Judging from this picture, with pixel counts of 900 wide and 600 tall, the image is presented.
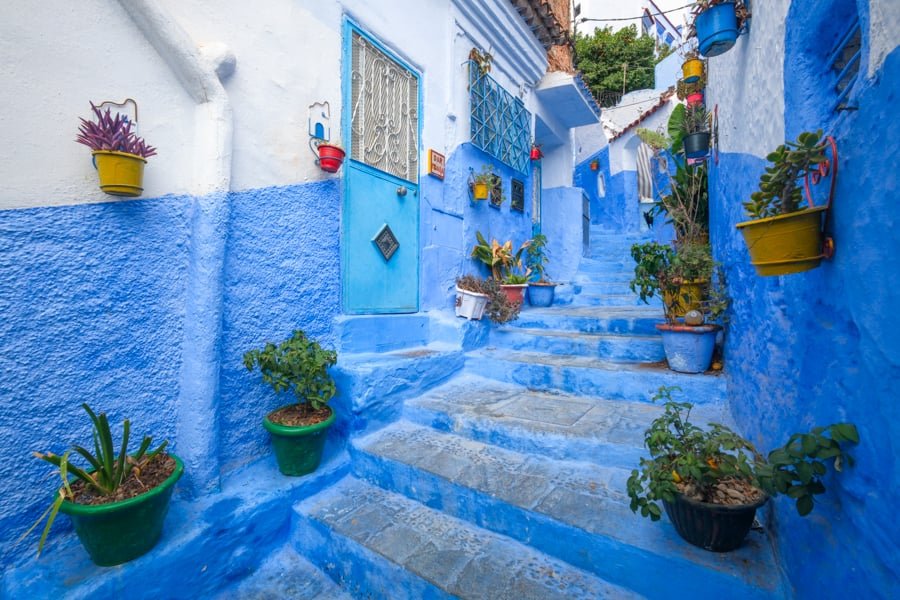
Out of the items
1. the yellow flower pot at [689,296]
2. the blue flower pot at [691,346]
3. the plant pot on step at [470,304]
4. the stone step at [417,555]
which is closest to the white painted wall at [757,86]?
the yellow flower pot at [689,296]

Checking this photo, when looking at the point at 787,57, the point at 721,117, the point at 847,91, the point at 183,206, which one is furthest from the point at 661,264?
the point at 183,206

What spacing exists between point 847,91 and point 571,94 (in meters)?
6.00

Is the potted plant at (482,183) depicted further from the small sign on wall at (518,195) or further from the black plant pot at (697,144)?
the black plant pot at (697,144)

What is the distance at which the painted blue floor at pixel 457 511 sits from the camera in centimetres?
165

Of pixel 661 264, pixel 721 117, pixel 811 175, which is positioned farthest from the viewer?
pixel 661 264

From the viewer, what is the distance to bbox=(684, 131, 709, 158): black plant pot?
346 centimetres

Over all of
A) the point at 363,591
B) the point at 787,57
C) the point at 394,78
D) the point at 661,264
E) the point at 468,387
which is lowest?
the point at 363,591

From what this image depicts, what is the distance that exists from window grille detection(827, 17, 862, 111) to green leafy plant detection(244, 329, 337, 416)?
2.55 m

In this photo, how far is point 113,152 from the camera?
182cm

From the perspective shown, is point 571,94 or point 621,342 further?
point 571,94

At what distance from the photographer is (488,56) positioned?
16.4ft

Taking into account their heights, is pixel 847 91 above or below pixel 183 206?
above

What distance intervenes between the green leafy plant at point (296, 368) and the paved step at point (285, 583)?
0.84 m

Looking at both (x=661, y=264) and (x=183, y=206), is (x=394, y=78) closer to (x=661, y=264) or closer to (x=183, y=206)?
(x=183, y=206)
